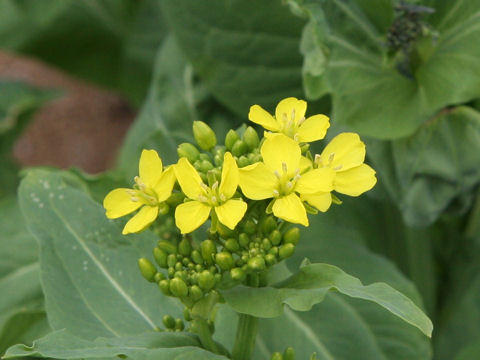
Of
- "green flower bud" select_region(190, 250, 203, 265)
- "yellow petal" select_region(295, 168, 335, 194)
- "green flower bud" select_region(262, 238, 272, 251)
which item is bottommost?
"green flower bud" select_region(190, 250, 203, 265)

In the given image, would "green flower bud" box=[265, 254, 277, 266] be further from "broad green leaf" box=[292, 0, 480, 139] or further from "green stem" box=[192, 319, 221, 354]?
"broad green leaf" box=[292, 0, 480, 139]

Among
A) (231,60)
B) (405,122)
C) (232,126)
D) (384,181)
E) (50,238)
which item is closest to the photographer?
(50,238)

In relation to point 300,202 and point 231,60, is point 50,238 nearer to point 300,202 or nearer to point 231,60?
point 300,202

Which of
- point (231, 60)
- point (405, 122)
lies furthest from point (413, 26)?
point (231, 60)

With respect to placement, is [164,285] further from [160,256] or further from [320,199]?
[320,199]

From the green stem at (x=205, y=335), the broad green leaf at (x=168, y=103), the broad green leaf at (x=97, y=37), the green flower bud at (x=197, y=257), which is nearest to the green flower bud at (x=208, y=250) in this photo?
the green flower bud at (x=197, y=257)

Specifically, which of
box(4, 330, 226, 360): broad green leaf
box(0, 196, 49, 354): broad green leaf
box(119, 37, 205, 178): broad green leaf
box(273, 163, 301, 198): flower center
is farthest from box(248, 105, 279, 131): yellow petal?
box(119, 37, 205, 178): broad green leaf
